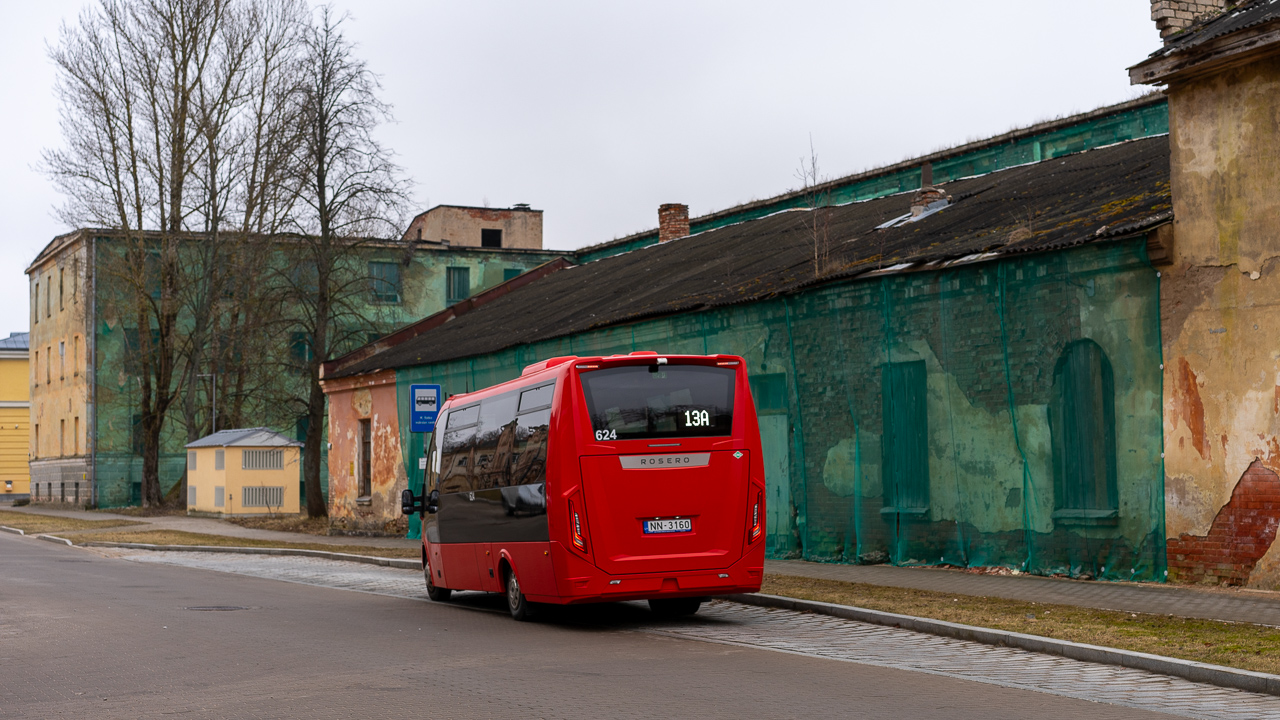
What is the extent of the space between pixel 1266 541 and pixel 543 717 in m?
9.57

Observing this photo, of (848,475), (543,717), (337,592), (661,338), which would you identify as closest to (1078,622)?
(543,717)

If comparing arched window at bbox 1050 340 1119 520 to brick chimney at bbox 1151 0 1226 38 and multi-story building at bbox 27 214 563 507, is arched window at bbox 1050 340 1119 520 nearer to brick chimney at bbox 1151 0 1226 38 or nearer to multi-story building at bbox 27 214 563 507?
brick chimney at bbox 1151 0 1226 38

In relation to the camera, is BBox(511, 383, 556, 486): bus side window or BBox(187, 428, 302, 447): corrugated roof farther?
BBox(187, 428, 302, 447): corrugated roof

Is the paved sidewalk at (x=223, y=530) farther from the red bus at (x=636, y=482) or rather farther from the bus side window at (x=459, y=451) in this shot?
the red bus at (x=636, y=482)

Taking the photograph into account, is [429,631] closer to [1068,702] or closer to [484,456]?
[484,456]

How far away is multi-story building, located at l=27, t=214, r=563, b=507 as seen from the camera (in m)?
59.2

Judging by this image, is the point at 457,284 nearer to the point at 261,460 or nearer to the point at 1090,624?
the point at 261,460

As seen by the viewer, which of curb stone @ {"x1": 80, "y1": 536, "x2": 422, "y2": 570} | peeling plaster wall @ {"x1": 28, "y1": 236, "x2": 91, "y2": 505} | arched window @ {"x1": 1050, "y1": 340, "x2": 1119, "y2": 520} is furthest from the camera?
peeling plaster wall @ {"x1": 28, "y1": 236, "x2": 91, "y2": 505}

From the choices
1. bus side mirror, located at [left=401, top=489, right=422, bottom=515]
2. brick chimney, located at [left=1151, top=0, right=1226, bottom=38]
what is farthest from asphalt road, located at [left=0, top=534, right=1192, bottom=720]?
brick chimney, located at [left=1151, top=0, right=1226, bottom=38]

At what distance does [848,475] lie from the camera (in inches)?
770

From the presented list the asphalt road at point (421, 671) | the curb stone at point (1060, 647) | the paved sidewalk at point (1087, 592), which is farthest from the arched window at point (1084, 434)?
the asphalt road at point (421, 671)

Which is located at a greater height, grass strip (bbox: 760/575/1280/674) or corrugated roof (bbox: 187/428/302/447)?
corrugated roof (bbox: 187/428/302/447)

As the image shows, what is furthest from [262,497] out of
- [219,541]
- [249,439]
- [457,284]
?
[457,284]

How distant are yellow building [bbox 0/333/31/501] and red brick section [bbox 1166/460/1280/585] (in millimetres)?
76348
